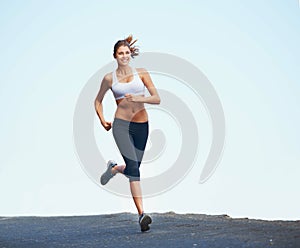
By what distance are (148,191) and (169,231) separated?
82 centimetres

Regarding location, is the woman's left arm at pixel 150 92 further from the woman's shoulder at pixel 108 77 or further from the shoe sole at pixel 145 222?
the shoe sole at pixel 145 222

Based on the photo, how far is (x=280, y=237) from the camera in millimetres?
5805

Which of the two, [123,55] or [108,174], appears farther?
[108,174]

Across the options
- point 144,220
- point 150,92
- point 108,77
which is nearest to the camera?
point 144,220

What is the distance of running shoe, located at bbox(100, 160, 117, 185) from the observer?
7.79 m

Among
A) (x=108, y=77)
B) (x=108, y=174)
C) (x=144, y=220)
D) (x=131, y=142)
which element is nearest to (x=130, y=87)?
(x=108, y=77)

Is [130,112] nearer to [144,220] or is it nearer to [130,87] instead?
[130,87]

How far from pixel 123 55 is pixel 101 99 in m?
0.65

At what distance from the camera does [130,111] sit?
279 inches

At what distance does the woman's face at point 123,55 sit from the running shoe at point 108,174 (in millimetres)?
1484

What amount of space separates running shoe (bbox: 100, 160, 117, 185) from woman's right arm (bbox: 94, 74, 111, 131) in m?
0.76

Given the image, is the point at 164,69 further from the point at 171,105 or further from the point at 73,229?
the point at 73,229

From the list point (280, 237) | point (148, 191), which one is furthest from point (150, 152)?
point (280, 237)

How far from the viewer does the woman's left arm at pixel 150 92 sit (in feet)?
22.6
